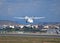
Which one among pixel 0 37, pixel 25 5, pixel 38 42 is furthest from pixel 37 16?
pixel 0 37

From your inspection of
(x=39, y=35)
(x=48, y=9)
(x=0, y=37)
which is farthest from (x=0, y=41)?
(x=48, y=9)

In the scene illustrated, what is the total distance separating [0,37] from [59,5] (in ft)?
3.19

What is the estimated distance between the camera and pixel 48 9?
1.99 metres

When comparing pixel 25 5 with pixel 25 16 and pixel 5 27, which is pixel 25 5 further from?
pixel 5 27

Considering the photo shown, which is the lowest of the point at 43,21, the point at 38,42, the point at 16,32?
the point at 38,42

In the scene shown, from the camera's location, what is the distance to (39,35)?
1999 mm

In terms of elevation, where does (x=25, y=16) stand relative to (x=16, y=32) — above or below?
above

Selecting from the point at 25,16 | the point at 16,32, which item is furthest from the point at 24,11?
the point at 16,32

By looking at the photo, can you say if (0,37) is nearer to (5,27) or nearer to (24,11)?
(5,27)

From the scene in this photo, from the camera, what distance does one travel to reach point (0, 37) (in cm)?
202

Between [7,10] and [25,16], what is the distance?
0.92 ft

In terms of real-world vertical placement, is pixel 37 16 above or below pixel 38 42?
above

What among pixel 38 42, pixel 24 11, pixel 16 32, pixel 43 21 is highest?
pixel 24 11

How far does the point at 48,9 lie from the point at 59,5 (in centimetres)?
17
